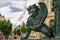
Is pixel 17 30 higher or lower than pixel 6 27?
lower

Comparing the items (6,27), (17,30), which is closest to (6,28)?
(6,27)

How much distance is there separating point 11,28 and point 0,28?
1.08 meters

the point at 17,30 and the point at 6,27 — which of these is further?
the point at 17,30

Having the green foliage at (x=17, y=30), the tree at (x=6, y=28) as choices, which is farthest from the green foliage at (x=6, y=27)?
the green foliage at (x=17, y=30)

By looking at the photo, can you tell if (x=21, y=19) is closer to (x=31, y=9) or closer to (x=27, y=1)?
(x=27, y=1)

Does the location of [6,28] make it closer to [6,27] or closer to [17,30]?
[6,27]

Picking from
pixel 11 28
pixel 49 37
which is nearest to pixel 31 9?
pixel 49 37

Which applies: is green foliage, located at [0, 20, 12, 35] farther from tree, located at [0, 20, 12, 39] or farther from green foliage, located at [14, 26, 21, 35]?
A: green foliage, located at [14, 26, 21, 35]

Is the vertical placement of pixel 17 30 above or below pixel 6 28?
below

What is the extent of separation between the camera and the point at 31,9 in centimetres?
1168

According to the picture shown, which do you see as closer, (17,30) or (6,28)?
(6,28)

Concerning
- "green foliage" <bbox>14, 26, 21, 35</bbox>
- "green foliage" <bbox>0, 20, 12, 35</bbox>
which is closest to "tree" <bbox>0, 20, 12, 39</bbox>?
"green foliage" <bbox>0, 20, 12, 35</bbox>

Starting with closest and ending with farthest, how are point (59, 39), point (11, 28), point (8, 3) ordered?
point (59, 39) → point (11, 28) → point (8, 3)

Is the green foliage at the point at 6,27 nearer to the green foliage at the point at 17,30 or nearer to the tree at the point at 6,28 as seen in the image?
the tree at the point at 6,28
